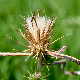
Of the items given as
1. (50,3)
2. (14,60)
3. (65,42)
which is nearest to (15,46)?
(14,60)

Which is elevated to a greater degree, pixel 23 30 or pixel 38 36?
pixel 23 30

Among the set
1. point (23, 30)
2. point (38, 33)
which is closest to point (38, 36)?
point (38, 33)

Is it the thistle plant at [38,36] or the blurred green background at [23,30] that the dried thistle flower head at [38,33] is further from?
the blurred green background at [23,30]

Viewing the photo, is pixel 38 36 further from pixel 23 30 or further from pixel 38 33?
pixel 23 30

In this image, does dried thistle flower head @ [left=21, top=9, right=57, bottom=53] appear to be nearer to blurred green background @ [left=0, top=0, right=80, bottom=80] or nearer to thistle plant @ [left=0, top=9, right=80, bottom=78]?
thistle plant @ [left=0, top=9, right=80, bottom=78]

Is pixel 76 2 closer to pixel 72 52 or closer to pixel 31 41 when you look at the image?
pixel 72 52

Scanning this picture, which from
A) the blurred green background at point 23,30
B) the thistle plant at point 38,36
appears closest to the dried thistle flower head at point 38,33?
the thistle plant at point 38,36
